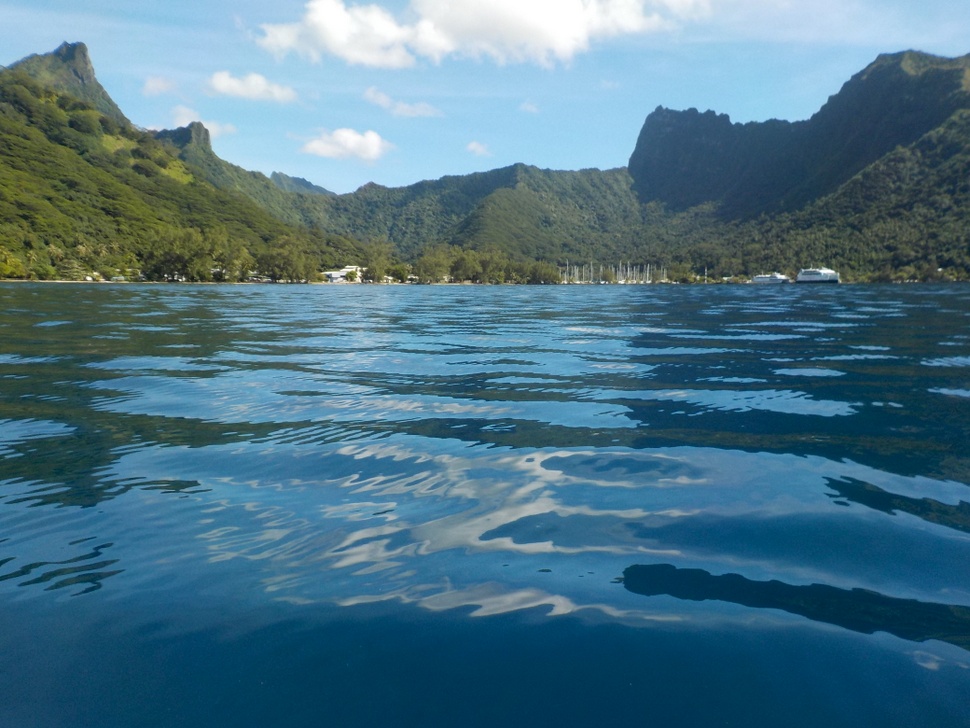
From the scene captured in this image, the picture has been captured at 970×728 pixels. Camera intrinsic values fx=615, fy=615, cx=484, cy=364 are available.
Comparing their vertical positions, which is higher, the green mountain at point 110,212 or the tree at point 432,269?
the green mountain at point 110,212

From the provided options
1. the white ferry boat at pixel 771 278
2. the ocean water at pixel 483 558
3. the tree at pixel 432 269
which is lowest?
the ocean water at pixel 483 558

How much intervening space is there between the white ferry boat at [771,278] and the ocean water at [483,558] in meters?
135

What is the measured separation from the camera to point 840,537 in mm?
3941

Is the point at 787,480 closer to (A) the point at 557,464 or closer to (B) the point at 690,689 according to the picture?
(A) the point at 557,464

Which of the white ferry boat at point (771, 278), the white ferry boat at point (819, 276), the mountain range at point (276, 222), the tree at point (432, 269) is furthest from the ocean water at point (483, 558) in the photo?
the white ferry boat at point (771, 278)

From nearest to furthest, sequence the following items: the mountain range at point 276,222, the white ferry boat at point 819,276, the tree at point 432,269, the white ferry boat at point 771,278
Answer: the mountain range at point 276,222 < the white ferry boat at point 819,276 < the tree at point 432,269 < the white ferry boat at point 771,278

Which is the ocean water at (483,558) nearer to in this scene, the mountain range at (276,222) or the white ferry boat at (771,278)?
the mountain range at (276,222)

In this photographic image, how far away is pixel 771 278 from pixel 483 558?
146 metres

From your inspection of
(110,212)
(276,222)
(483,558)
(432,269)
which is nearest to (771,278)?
(432,269)

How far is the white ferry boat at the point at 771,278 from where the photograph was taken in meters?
130

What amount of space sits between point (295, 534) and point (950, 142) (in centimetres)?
17545

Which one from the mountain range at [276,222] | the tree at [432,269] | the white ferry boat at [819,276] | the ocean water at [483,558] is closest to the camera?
the ocean water at [483,558]

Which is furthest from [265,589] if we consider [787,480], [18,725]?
[787,480]

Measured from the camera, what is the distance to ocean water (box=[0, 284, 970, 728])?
7.81ft
